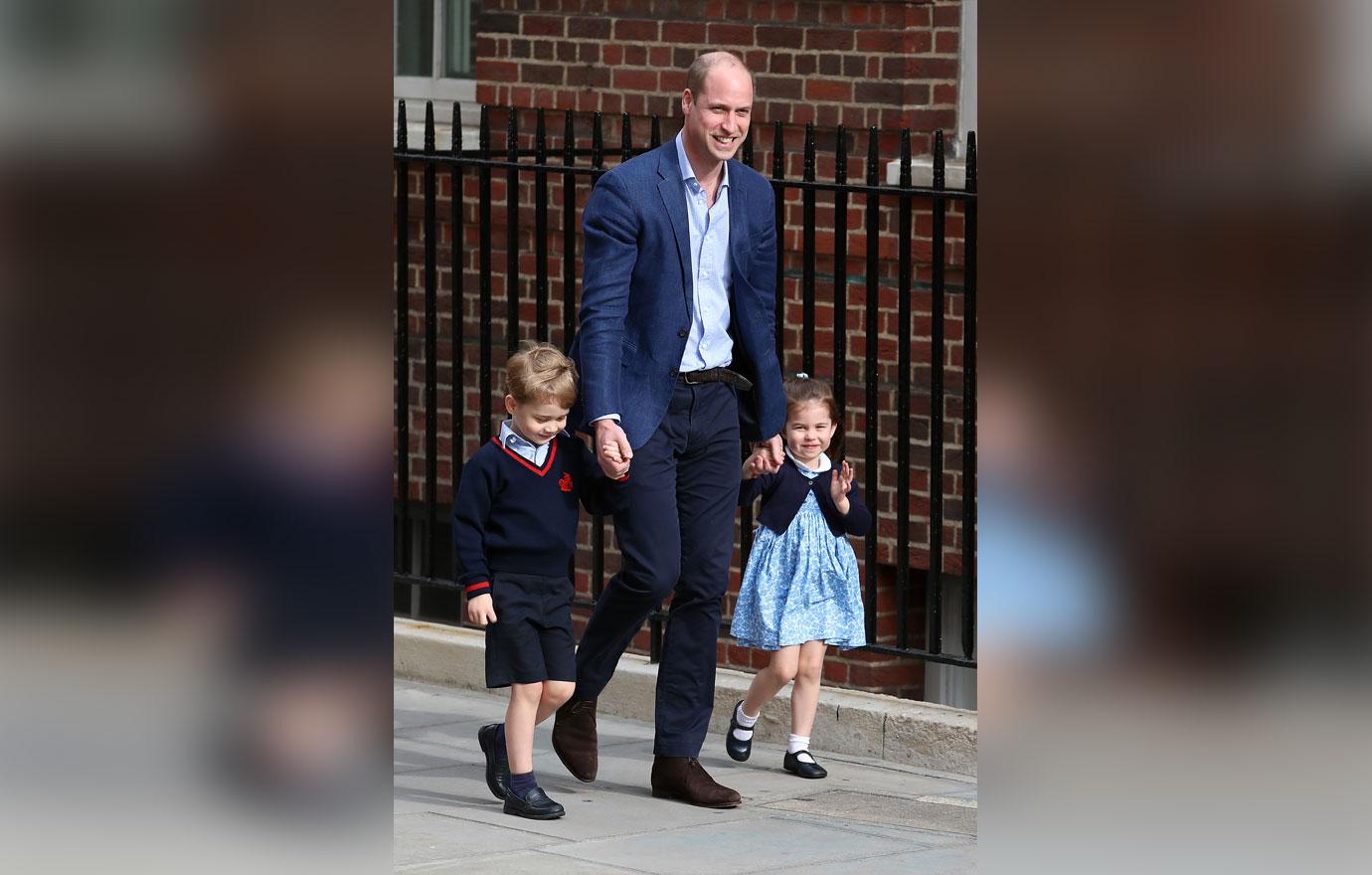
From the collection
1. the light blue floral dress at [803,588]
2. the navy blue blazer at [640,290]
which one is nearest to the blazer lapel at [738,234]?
the navy blue blazer at [640,290]

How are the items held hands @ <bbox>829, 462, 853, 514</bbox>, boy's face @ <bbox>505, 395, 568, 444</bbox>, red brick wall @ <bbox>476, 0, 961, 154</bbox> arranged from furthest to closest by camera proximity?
red brick wall @ <bbox>476, 0, 961, 154</bbox> → held hands @ <bbox>829, 462, 853, 514</bbox> → boy's face @ <bbox>505, 395, 568, 444</bbox>

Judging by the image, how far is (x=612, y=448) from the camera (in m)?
5.50

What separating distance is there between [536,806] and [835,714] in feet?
4.53

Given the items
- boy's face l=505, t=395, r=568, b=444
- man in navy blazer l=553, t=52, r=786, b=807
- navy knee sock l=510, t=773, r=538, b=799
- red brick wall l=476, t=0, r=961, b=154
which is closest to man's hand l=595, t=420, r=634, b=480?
man in navy blazer l=553, t=52, r=786, b=807

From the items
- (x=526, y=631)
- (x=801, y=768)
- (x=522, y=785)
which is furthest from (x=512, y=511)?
(x=801, y=768)

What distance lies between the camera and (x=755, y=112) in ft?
27.5

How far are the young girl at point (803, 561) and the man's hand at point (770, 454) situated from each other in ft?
0.57

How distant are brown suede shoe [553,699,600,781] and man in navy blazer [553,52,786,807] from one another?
17mm

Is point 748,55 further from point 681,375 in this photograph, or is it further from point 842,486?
point 681,375

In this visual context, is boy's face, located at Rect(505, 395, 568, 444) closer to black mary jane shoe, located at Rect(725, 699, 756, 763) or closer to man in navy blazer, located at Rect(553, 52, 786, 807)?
man in navy blazer, located at Rect(553, 52, 786, 807)

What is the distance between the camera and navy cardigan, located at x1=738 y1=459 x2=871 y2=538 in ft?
20.5
